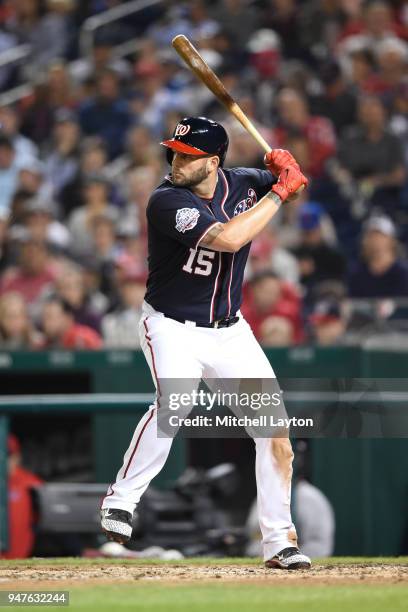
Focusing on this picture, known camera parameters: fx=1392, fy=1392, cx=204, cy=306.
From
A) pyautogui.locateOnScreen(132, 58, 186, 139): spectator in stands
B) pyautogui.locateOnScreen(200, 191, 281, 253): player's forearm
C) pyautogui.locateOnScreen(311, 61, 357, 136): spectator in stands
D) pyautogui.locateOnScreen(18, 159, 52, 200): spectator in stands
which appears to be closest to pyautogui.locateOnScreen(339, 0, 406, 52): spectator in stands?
pyautogui.locateOnScreen(311, 61, 357, 136): spectator in stands

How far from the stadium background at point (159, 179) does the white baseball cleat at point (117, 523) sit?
1.74m

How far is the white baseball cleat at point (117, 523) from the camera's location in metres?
5.43

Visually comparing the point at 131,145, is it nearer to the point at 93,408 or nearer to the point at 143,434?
the point at 93,408

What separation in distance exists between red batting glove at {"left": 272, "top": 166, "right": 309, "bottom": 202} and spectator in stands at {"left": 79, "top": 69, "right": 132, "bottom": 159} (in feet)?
24.3

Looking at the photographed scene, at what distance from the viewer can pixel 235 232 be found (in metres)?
5.30

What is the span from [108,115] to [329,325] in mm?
4806

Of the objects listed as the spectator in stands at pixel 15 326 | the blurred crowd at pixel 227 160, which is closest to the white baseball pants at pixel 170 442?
the blurred crowd at pixel 227 160

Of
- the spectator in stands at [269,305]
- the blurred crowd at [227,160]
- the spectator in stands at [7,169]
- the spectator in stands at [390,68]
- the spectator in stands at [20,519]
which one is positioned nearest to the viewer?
the spectator in stands at [20,519]

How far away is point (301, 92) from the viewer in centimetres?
1192

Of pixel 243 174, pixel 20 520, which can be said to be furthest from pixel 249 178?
pixel 20 520

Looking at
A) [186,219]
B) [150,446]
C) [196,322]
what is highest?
[186,219]

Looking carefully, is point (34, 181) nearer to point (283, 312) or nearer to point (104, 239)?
point (104, 239)

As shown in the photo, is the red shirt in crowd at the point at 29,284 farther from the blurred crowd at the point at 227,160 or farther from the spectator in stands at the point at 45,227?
the spectator in stands at the point at 45,227

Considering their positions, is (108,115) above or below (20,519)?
above
